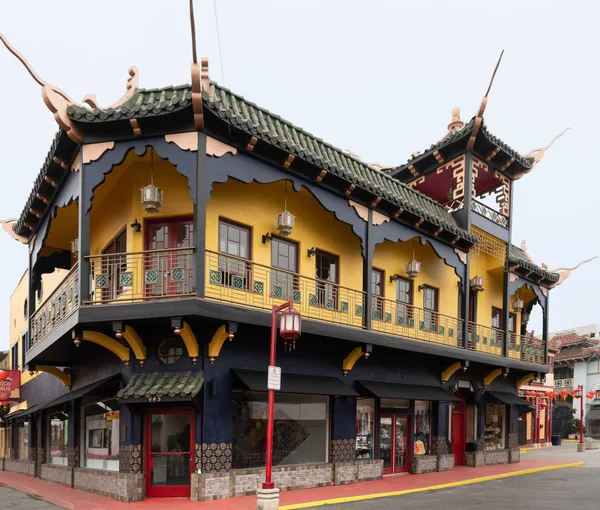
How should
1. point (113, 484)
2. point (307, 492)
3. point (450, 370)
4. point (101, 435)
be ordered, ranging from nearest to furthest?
point (113, 484)
point (307, 492)
point (101, 435)
point (450, 370)

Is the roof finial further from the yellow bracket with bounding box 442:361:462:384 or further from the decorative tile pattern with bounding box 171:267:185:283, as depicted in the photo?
the decorative tile pattern with bounding box 171:267:185:283

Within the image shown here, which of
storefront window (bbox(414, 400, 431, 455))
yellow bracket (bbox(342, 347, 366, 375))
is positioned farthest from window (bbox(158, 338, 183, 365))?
storefront window (bbox(414, 400, 431, 455))

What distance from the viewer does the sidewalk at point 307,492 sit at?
44.8 ft

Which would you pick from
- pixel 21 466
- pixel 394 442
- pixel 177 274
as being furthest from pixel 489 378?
pixel 21 466

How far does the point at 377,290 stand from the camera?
20.3m

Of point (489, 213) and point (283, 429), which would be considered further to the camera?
point (489, 213)

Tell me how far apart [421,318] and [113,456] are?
36.8 ft

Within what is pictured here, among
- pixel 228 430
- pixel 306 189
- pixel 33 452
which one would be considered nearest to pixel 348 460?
pixel 228 430

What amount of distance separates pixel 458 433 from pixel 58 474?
47.9 ft

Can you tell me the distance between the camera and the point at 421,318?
21.8m

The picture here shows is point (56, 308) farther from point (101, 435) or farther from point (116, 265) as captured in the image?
point (116, 265)

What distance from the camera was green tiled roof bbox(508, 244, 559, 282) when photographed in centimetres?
2510

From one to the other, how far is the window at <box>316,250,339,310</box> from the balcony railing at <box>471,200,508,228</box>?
7254mm

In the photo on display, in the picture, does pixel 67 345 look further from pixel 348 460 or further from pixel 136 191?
pixel 348 460
